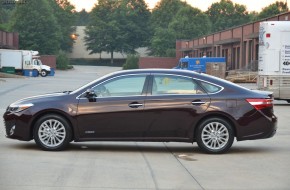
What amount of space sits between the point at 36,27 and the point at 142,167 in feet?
313

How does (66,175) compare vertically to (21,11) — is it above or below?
below

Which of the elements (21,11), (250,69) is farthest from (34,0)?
(250,69)

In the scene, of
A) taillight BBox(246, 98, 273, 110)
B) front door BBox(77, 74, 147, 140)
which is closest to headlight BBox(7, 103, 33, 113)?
front door BBox(77, 74, 147, 140)

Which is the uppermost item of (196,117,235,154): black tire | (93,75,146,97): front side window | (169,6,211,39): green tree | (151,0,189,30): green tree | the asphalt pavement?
(151,0,189,30): green tree

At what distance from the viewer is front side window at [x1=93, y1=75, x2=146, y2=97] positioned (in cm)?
1108

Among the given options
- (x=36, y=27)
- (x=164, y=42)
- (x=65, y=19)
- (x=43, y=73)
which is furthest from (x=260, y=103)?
(x=65, y=19)

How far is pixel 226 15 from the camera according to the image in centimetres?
15388

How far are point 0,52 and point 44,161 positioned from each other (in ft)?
187

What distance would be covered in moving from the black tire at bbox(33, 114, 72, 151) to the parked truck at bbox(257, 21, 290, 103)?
555 inches

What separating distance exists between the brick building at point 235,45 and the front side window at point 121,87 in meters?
40.8

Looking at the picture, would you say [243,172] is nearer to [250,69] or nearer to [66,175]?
[66,175]

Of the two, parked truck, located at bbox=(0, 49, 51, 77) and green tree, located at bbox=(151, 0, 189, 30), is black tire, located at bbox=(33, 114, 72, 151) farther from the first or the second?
green tree, located at bbox=(151, 0, 189, 30)

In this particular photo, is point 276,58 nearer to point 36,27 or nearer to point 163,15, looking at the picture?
point 36,27

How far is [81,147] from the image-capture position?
11.7 m
